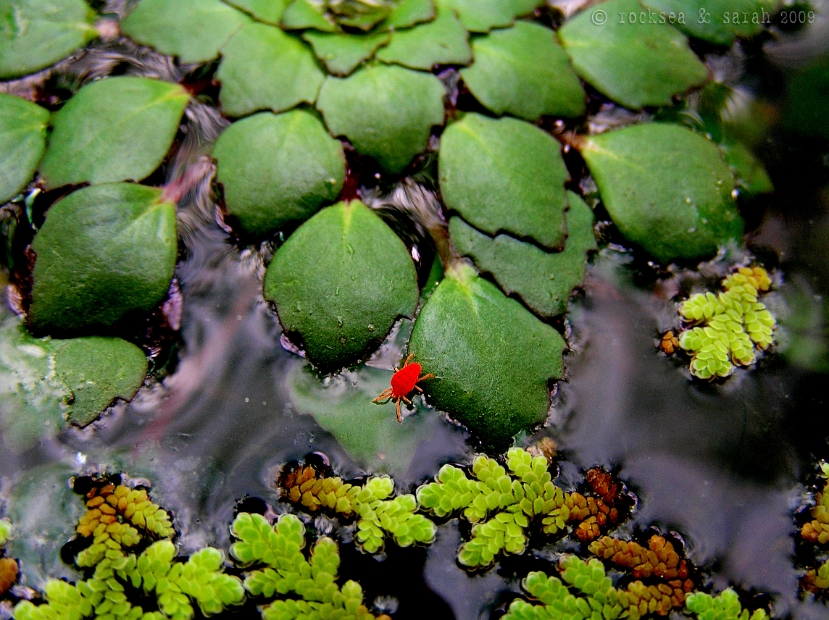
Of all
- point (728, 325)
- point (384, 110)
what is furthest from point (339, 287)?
point (728, 325)

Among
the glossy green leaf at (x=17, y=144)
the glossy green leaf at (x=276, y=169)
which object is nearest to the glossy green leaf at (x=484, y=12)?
the glossy green leaf at (x=276, y=169)

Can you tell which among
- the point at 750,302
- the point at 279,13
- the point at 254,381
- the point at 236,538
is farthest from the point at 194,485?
the point at 750,302

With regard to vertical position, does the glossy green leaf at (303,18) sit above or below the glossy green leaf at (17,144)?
above

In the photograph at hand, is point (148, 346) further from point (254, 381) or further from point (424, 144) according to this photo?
point (424, 144)

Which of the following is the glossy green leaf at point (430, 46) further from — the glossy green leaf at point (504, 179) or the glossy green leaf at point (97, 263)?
the glossy green leaf at point (97, 263)

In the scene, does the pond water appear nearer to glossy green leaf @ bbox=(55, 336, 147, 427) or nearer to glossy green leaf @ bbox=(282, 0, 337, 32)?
glossy green leaf @ bbox=(55, 336, 147, 427)

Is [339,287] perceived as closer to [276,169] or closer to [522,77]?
[276,169]

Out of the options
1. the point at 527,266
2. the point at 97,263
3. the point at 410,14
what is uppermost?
the point at 410,14
